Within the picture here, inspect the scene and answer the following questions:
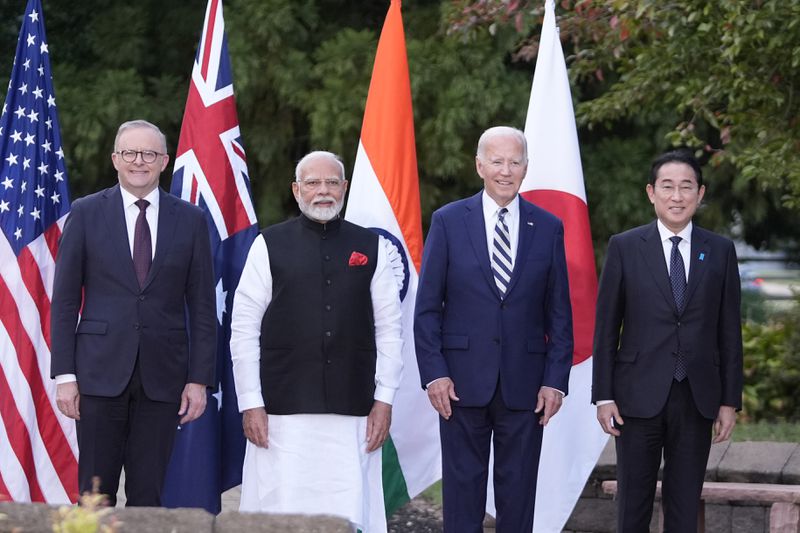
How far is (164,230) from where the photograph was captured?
4801 millimetres

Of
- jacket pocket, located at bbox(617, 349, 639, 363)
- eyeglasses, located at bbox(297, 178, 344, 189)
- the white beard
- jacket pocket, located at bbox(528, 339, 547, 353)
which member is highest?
eyeglasses, located at bbox(297, 178, 344, 189)

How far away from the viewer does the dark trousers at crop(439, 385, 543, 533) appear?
4770 millimetres

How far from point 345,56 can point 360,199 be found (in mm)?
4284

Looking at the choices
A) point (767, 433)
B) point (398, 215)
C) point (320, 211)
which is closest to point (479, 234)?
point (320, 211)

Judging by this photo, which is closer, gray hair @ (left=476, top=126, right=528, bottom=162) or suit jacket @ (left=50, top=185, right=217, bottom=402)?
suit jacket @ (left=50, top=185, right=217, bottom=402)

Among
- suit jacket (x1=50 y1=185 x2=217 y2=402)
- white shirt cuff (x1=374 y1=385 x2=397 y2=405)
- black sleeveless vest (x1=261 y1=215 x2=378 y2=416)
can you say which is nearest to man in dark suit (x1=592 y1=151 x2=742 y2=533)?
white shirt cuff (x1=374 y1=385 x2=397 y2=405)

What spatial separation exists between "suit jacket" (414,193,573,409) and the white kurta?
16 cm

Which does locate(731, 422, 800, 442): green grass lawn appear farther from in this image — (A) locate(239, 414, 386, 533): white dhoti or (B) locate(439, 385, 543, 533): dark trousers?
(A) locate(239, 414, 386, 533): white dhoti

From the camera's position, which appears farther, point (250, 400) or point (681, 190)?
point (681, 190)

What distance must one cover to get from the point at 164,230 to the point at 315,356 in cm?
77

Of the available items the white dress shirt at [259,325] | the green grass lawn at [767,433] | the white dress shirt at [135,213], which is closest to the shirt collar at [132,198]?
the white dress shirt at [135,213]

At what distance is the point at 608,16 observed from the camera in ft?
25.2

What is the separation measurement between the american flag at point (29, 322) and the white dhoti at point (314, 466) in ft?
4.25

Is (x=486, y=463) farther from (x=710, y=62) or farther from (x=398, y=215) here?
(x=710, y=62)
